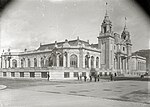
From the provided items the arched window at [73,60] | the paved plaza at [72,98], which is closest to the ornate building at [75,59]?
the arched window at [73,60]

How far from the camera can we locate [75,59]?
59.8m

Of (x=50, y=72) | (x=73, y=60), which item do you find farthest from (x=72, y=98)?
(x=73, y=60)

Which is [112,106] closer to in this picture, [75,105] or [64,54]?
[75,105]

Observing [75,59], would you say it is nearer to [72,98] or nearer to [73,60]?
[73,60]

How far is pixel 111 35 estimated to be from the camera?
71562 mm

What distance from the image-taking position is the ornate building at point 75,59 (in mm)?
49375

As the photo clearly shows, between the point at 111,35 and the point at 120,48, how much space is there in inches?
505

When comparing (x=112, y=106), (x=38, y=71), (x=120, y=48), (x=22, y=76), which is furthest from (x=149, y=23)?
(x=120, y=48)

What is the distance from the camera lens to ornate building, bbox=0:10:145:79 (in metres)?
49.4

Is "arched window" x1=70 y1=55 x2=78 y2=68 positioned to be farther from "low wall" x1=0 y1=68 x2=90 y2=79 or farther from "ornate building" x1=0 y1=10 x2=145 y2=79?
"low wall" x1=0 y1=68 x2=90 y2=79

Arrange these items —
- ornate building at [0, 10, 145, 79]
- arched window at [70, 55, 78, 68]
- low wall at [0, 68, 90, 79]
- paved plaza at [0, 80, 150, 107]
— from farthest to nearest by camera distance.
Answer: arched window at [70, 55, 78, 68] → ornate building at [0, 10, 145, 79] → low wall at [0, 68, 90, 79] → paved plaza at [0, 80, 150, 107]

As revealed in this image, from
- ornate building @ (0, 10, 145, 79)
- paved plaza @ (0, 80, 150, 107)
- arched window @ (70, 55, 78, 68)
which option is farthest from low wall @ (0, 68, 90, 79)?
paved plaza @ (0, 80, 150, 107)

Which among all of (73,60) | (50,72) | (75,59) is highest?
(75,59)

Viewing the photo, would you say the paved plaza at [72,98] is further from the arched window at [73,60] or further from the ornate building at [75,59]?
the arched window at [73,60]
